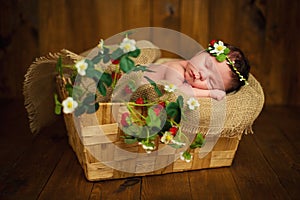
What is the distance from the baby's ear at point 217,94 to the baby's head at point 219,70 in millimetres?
30

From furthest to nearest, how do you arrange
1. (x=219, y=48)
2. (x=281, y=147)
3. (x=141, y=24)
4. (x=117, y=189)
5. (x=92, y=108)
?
(x=141, y=24)
(x=281, y=147)
(x=219, y=48)
(x=117, y=189)
(x=92, y=108)

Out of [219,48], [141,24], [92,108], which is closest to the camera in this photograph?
[92,108]

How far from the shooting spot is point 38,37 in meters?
1.97

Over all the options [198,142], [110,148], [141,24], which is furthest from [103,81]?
[141,24]

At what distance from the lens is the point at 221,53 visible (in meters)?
1.33

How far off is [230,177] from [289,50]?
3.18ft

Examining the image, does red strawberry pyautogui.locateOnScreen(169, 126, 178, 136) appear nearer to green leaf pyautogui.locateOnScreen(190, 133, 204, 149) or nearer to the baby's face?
green leaf pyautogui.locateOnScreen(190, 133, 204, 149)

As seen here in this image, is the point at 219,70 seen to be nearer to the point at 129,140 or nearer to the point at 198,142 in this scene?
the point at 198,142

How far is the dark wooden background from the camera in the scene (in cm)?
194

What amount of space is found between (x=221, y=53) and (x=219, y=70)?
0.07 metres

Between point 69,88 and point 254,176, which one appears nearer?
point 69,88

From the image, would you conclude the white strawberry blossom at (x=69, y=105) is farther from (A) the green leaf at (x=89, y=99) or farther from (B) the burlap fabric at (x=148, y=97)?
(B) the burlap fabric at (x=148, y=97)

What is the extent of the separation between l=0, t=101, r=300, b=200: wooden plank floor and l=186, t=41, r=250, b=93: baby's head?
0.26 meters

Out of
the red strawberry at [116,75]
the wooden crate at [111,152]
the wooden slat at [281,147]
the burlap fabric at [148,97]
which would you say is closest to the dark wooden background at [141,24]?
the wooden slat at [281,147]
